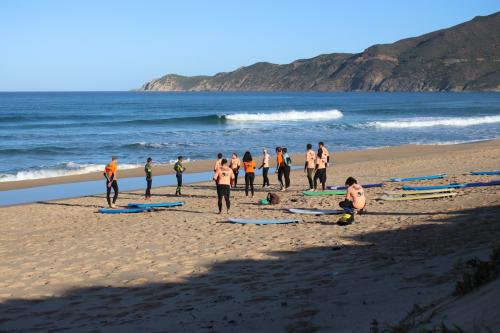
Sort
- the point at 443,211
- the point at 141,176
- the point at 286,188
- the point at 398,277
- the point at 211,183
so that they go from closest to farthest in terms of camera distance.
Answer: the point at 398,277 → the point at 443,211 → the point at 286,188 → the point at 211,183 → the point at 141,176

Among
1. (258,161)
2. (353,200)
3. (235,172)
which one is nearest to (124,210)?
(235,172)

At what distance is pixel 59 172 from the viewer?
27.0m

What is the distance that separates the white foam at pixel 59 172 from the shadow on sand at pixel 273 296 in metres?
18.0

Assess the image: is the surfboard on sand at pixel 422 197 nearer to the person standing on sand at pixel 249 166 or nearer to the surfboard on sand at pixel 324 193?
the surfboard on sand at pixel 324 193

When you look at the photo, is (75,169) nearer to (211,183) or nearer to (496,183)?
(211,183)

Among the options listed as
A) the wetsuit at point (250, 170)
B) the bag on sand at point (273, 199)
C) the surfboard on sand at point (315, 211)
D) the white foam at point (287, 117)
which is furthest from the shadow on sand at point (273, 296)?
the white foam at point (287, 117)

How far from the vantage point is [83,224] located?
49.6 feet

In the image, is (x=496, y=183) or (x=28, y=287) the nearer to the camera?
(x=28, y=287)

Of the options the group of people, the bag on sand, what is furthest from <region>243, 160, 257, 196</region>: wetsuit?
the bag on sand

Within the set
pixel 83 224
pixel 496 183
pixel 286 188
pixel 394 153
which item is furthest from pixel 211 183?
pixel 394 153

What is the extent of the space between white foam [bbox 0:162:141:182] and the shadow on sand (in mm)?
18024

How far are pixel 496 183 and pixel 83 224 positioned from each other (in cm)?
1019

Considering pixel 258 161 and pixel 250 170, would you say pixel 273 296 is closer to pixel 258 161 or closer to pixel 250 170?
pixel 250 170

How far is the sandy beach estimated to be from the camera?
6543 millimetres
